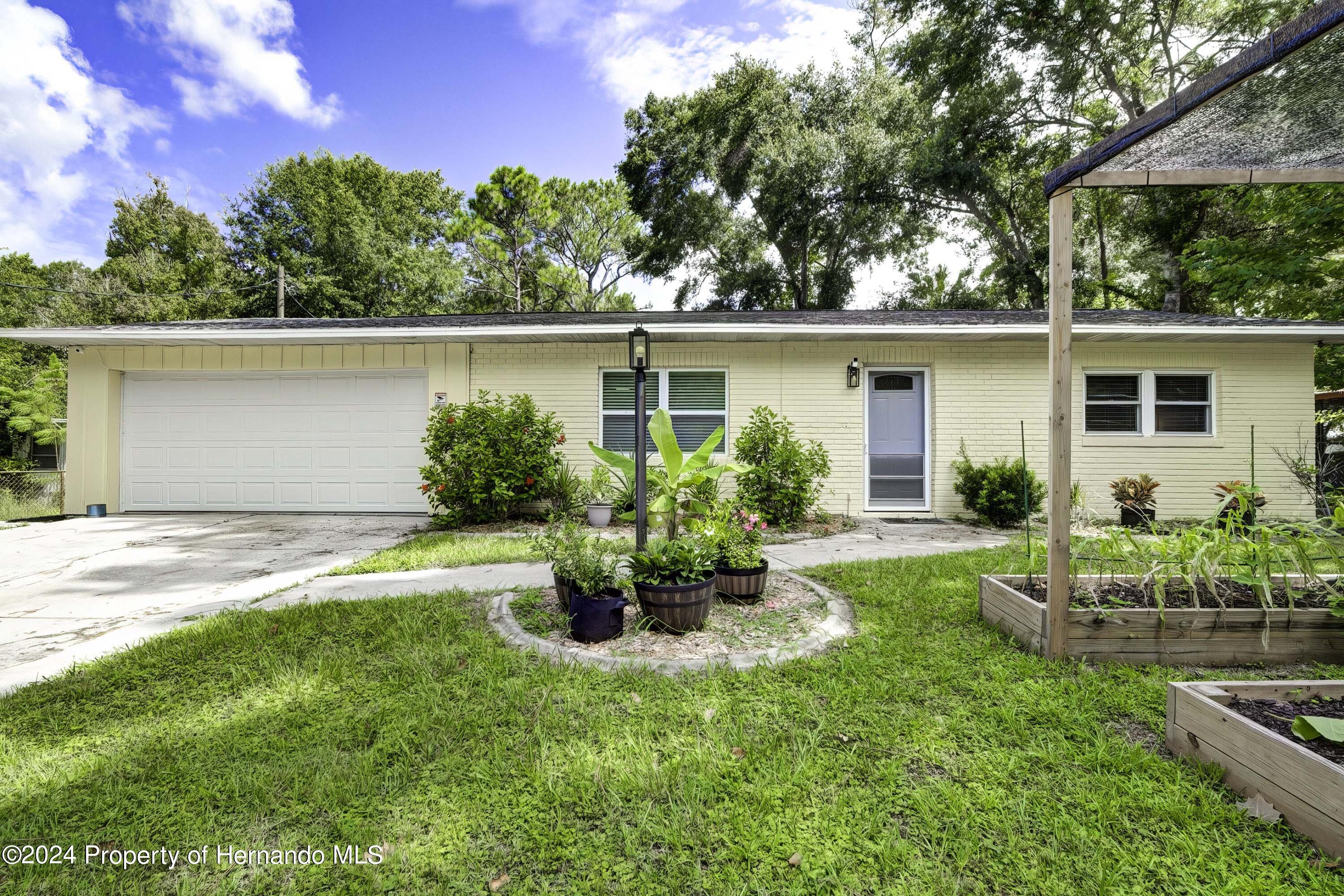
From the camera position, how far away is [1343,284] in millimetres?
10938

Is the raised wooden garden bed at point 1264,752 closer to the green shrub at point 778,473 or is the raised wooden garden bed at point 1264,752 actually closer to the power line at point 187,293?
the green shrub at point 778,473

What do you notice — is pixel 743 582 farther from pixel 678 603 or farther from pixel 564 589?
pixel 564 589

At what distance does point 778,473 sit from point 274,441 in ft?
24.6

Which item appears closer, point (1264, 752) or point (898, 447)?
point (1264, 752)

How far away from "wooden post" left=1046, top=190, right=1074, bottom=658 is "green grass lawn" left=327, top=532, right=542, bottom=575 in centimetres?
359

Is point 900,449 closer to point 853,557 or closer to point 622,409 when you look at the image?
point 853,557

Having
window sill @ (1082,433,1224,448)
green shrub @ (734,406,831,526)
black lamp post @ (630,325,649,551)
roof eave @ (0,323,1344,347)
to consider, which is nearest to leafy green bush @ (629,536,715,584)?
black lamp post @ (630,325,649,551)

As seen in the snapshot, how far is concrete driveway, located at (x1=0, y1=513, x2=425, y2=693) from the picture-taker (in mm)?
3293

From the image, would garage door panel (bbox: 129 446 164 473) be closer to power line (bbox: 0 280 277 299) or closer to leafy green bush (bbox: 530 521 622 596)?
leafy green bush (bbox: 530 521 622 596)

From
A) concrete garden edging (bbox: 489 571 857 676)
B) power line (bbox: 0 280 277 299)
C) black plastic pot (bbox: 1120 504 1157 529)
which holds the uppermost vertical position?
power line (bbox: 0 280 277 299)

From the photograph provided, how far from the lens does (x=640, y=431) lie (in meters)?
3.82

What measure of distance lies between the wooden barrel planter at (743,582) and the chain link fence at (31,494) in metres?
10.1

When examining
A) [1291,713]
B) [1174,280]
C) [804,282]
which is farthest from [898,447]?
[1174,280]

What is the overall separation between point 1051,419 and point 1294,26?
1631mm
